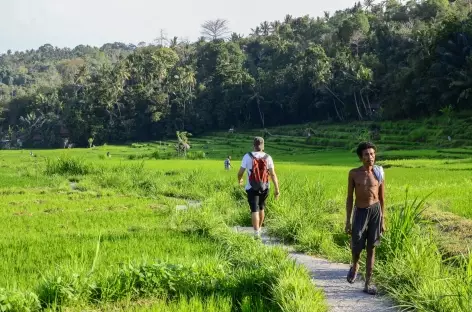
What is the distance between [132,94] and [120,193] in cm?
5789

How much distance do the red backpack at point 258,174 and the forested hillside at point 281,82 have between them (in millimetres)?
36719

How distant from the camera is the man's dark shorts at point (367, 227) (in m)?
5.90

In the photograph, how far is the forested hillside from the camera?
1784 inches

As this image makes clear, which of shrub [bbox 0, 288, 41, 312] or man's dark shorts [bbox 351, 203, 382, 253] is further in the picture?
man's dark shorts [bbox 351, 203, 382, 253]

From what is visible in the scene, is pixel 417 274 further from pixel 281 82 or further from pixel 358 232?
pixel 281 82

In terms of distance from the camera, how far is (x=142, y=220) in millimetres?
11500

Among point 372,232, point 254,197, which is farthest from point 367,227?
point 254,197

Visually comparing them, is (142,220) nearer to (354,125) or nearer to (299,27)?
(354,125)

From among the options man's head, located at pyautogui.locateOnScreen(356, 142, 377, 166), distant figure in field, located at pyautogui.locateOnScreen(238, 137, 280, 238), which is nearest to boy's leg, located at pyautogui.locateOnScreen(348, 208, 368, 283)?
man's head, located at pyautogui.locateOnScreen(356, 142, 377, 166)

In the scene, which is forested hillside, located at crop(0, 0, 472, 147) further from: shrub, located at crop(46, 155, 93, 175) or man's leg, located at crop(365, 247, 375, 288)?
man's leg, located at crop(365, 247, 375, 288)

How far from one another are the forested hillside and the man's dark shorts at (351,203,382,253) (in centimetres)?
3850

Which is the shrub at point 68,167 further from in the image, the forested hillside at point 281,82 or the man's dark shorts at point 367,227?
the forested hillside at point 281,82

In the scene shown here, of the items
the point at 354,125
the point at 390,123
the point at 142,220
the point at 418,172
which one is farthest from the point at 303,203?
the point at 354,125

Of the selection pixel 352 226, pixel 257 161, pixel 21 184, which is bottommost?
pixel 21 184
